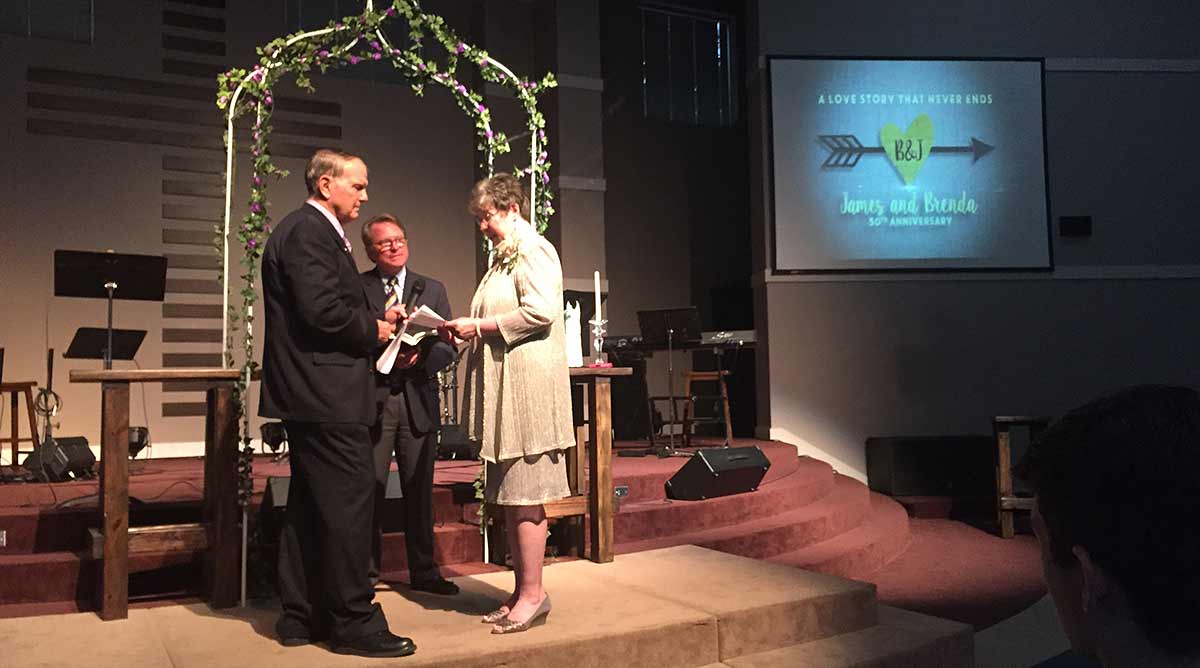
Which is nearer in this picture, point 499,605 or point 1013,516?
point 499,605

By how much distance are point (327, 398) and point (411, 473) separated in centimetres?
94

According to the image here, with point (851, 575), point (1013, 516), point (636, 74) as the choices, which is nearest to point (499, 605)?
point (851, 575)

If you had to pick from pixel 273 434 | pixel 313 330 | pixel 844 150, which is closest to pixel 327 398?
pixel 313 330

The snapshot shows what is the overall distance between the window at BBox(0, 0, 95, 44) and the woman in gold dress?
19.4 feet

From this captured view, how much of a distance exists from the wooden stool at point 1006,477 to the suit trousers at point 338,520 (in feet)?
15.3

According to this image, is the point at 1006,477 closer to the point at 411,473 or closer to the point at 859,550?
the point at 859,550

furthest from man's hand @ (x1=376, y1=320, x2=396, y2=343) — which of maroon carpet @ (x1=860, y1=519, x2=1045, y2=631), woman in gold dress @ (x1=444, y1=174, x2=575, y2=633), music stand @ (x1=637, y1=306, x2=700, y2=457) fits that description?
music stand @ (x1=637, y1=306, x2=700, y2=457)

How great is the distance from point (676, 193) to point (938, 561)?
521 cm

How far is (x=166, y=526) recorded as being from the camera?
3.52m

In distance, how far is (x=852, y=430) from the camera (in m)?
8.01

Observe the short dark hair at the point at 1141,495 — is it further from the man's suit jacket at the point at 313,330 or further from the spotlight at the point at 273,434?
the spotlight at the point at 273,434

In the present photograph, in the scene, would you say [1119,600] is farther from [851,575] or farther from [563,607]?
[851,575]

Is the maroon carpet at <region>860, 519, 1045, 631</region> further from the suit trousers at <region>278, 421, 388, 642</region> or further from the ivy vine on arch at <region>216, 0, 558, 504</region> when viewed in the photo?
the suit trousers at <region>278, 421, 388, 642</region>

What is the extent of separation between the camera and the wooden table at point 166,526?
331 centimetres
